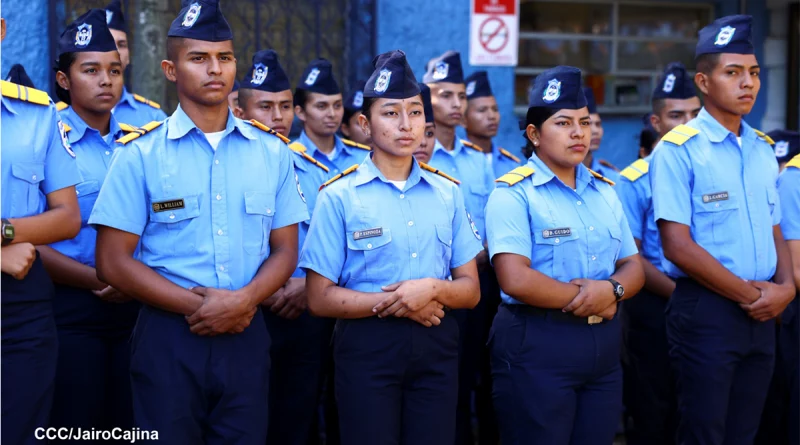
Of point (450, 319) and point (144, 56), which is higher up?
point (144, 56)

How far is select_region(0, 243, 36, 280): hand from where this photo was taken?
3184mm

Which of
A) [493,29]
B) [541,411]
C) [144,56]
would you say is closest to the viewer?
[541,411]

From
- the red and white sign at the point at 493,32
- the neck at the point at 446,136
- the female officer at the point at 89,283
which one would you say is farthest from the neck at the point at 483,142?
the female officer at the point at 89,283

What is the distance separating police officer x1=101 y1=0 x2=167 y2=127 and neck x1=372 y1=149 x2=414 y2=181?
1653 millimetres

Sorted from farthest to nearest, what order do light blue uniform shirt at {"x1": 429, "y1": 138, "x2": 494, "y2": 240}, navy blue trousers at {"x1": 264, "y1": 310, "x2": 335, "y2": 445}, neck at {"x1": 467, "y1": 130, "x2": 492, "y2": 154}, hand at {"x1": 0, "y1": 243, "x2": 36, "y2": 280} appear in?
1. neck at {"x1": 467, "y1": 130, "x2": 492, "y2": 154}
2. light blue uniform shirt at {"x1": 429, "y1": 138, "x2": 494, "y2": 240}
3. navy blue trousers at {"x1": 264, "y1": 310, "x2": 335, "y2": 445}
4. hand at {"x1": 0, "y1": 243, "x2": 36, "y2": 280}

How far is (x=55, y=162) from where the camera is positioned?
3432 mm

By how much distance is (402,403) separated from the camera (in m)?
3.77

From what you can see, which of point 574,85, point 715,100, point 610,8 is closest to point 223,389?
point 574,85

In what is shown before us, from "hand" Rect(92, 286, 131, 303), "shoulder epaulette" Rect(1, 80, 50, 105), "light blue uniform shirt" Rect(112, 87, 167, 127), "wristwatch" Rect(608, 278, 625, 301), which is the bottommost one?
"hand" Rect(92, 286, 131, 303)

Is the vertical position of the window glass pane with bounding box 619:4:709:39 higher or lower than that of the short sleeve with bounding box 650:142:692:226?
higher

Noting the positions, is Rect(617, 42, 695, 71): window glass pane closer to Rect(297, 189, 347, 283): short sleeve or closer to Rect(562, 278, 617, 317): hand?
Rect(562, 278, 617, 317): hand

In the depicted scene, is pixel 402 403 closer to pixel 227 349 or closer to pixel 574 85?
→ pixel 227 349

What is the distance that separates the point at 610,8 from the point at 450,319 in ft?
17.4

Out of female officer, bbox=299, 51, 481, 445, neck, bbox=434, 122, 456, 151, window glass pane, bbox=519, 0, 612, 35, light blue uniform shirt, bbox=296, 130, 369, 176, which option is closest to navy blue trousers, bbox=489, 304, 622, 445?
female officer, bbox=299, 51, 481, 445
